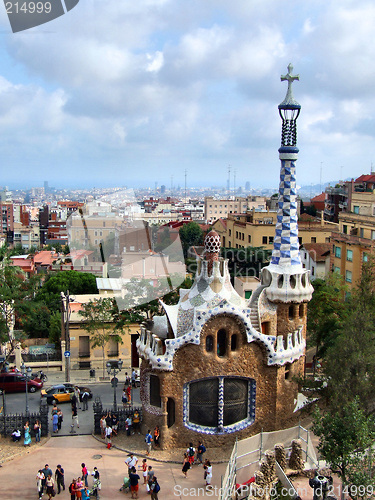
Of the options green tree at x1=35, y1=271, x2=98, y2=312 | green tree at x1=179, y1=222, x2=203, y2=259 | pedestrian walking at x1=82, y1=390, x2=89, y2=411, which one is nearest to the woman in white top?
pedestrian walking at x1=82, y1=390, x2=89, y2=411

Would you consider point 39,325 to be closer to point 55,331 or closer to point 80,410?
point 55,331

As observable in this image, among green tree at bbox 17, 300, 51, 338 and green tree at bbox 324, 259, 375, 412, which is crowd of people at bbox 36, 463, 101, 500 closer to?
green tree at bbox 324, 259, 375, 412

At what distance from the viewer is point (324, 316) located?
1318 inches

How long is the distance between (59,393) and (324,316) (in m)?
16.5

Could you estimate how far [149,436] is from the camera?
24188 millimetres

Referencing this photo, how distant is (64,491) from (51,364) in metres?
15.8

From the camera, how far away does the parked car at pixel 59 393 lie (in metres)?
30.6

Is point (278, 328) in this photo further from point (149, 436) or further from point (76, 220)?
point (76, 220)

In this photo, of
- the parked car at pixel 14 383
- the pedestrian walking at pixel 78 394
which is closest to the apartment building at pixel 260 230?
the pedestrian walking at pixel 78 394

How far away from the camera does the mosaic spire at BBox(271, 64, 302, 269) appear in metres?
26.1

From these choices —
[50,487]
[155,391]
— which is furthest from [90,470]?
[155,391]

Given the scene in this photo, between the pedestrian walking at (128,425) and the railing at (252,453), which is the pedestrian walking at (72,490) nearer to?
the railing at (252,453)

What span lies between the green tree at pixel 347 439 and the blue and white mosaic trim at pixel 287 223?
29.3 ft

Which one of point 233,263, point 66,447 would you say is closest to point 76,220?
point 233,263
